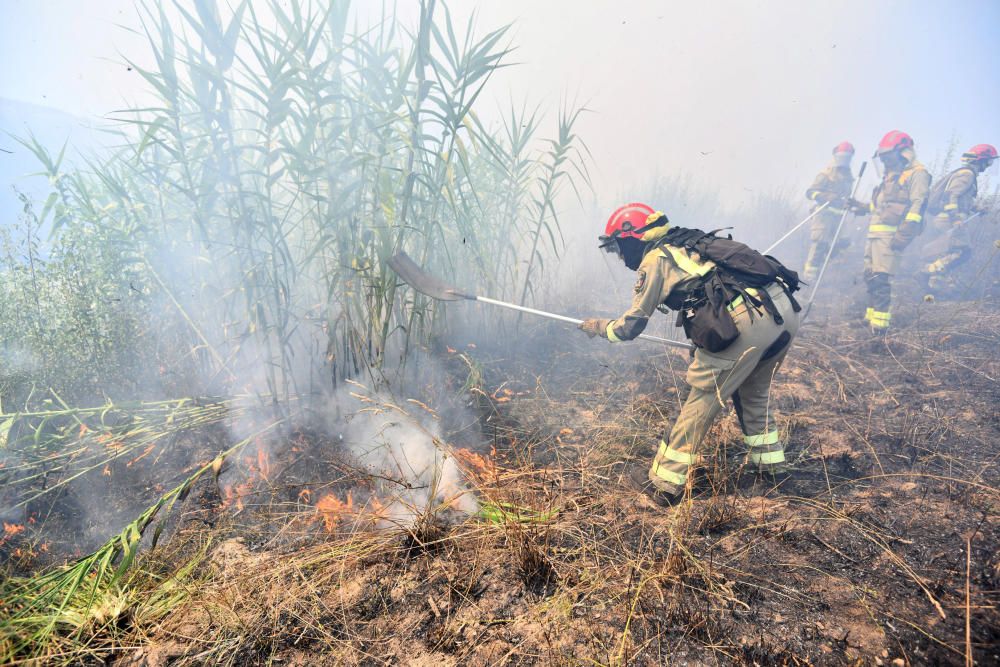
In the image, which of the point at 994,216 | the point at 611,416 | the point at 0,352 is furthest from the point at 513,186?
the point at 994,216

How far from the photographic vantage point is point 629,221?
296 centimetres

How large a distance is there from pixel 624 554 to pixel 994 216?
1337 cm

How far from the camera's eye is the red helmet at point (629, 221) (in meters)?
2.94

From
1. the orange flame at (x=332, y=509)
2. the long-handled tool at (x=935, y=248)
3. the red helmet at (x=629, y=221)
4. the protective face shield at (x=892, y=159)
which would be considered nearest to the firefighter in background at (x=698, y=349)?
the red helmet at (x=629, y=221)

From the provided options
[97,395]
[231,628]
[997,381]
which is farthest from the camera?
[997,381]

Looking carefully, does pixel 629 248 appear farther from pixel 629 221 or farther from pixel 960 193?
pixel 960 193

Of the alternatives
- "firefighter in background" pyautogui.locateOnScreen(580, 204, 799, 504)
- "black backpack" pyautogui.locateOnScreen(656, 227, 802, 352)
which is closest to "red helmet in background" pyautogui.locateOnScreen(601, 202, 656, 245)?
"firefighter in background" pyautogui.locateOnScreen(580, 204, 799, 504)

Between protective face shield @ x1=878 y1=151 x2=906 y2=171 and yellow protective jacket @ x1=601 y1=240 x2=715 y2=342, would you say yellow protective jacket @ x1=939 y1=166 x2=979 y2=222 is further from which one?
yellow protective jacket @ x1=601 y1=240 x2=715 y2=342

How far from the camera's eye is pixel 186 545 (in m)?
2.35

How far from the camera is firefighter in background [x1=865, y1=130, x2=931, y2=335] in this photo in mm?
6082

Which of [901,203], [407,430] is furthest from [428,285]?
[901,203]

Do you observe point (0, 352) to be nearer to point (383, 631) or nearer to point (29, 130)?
point (29, 130)

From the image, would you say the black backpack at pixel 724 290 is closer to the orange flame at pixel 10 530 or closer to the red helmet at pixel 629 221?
the red helmet at pixel 629 221

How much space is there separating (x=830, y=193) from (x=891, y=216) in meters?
2.44
